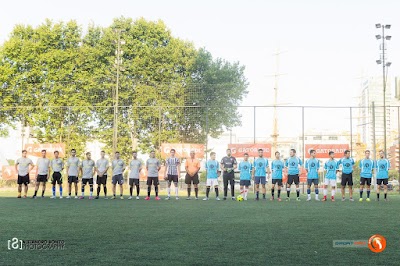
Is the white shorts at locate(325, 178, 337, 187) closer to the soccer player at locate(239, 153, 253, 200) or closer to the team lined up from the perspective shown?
the team lined up

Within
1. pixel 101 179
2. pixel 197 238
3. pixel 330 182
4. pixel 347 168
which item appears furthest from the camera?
pixel 101 179

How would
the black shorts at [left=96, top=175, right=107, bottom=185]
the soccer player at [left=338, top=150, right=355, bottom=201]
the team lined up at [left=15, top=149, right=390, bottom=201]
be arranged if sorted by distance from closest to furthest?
the soccer player at [left=338, top=150, right=355, bottom=201] < the team lined up at [left=15, top=149, right=390, bottom=201] < the black shorts at [left=96, top=175, right=107, bottom=185]

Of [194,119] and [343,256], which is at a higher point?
[194,119]

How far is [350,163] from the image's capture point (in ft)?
65.0

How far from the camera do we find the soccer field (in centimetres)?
592

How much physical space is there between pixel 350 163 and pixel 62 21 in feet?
97.7

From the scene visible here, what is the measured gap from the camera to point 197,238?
771 centimetres

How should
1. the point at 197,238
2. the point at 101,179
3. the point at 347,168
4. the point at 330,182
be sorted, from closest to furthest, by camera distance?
the point at 197,238 < the point at 347,168 < the point at 330,182 < the point at 101,179

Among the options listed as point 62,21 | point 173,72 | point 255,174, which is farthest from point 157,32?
point 255,174

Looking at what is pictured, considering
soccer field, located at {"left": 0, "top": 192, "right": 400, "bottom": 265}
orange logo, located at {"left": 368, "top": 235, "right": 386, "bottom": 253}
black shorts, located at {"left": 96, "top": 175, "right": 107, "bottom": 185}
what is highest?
black shorts, located at {"left": 96, "top": 175, "right": 107, "bottom": 185}

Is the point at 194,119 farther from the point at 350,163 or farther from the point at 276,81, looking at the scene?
the point at 276,81

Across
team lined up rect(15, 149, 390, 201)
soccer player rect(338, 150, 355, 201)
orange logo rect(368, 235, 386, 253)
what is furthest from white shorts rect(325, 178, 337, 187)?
orange logo rect(368, 235, 386, 253)

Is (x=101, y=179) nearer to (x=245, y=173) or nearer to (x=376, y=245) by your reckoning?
(x=245, y=173)

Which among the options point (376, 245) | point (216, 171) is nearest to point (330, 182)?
point (216, 171)
